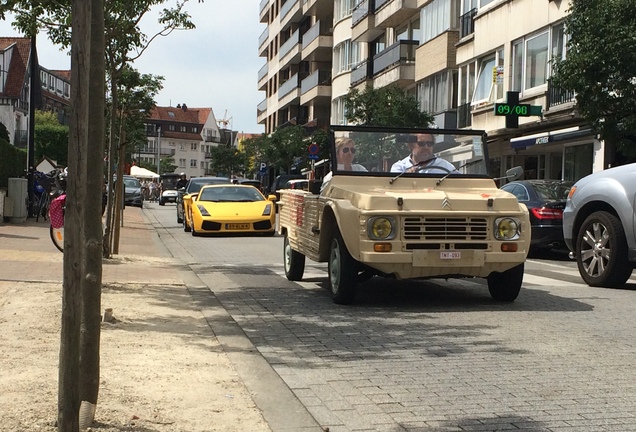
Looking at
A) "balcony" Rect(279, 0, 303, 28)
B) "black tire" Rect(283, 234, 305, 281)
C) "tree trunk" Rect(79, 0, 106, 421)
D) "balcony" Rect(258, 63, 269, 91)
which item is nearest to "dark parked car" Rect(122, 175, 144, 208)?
"balcony" Rect(279, 0, 303, 28)

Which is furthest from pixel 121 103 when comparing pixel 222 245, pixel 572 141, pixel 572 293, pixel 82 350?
pixel 82 350

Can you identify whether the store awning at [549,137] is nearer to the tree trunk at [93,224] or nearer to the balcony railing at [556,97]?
the balcony railing at [556,97]

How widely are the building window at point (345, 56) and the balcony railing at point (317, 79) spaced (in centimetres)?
487

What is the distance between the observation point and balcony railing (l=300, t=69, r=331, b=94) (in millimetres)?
65500

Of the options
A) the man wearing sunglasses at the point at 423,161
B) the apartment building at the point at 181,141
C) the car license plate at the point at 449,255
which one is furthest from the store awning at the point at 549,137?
the apartment building at the point at 181,141

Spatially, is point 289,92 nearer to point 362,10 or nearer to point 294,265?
point 362,10

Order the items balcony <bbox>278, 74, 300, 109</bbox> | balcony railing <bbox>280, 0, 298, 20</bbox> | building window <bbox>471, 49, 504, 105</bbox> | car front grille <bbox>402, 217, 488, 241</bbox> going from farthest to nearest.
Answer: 1. balcony railing <bbox>280, 0, 298, 20</bbox>
2. balcony <bbox>278, 74, 300, 109</bbox>
3. building window <bbox>471, 49, 504, 105</bbox>
4. car front grille <bbox>402, 217, 488, 241</bbox>

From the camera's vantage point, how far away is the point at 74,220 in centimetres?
414

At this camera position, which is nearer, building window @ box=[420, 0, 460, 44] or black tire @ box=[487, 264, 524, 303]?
black tire @ box=[487, 264, 524, 303]

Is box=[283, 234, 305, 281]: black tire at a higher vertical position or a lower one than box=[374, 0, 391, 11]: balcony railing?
lower

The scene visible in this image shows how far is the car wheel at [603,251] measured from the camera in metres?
11.2

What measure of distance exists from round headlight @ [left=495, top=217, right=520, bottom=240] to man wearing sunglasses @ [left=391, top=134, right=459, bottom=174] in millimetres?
1421

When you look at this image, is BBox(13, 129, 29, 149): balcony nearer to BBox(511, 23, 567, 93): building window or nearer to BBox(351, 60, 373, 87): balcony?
BBox(351, 60, 373, 87): balcony

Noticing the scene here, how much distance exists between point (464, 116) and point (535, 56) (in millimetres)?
6399
